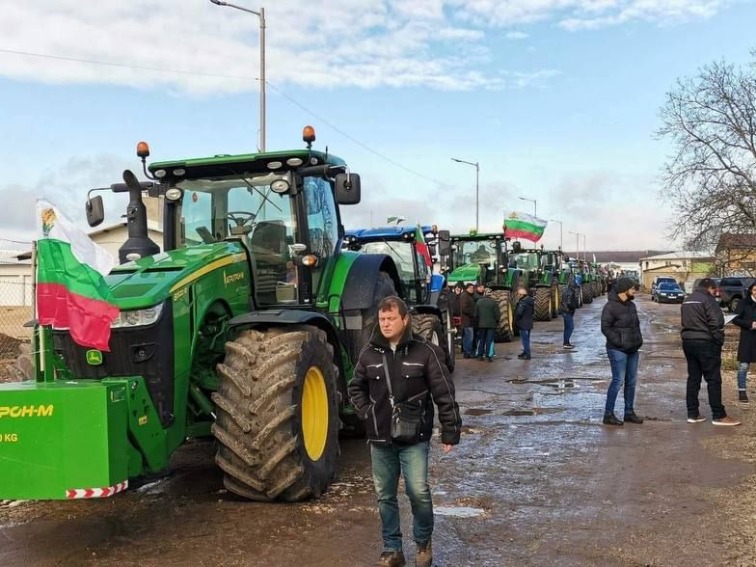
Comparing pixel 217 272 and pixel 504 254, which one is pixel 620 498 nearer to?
pixel 217 272

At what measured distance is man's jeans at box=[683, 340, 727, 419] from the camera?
8.45m

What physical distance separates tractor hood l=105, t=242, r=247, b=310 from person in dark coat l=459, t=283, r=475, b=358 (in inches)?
386

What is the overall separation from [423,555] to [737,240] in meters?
19.3

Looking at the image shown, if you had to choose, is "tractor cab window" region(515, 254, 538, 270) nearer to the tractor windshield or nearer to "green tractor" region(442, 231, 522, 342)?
"green tractor" region(442, 231, 522, 342)

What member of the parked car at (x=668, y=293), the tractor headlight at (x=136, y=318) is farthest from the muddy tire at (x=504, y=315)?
the parked car at (x=668, y=293)

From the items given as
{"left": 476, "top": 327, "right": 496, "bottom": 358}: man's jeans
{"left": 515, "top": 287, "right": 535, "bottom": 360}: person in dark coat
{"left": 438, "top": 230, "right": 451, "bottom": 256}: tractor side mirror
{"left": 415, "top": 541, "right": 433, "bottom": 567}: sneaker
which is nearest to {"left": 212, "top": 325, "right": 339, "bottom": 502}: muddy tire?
{"left": 415, "top": 541, "right": 433, "bottom": 567}: sneaker

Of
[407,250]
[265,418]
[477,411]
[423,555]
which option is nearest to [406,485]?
[423,555]

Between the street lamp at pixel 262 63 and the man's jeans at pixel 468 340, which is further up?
the street lamp at pixel 262 63

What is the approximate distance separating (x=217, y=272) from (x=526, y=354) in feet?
34.3

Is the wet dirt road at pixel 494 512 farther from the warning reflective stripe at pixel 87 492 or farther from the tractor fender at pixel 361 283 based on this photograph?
the tractor fender at pixel 361 283

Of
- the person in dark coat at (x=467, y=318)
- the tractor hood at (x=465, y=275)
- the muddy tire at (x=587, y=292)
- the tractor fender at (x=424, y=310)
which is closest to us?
the tractor fender at (x=424, y=310)

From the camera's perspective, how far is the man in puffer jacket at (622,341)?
845 cm

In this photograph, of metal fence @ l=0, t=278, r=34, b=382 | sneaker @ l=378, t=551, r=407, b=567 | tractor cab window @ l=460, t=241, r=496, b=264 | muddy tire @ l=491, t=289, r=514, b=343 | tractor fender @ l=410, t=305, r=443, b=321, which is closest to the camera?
sneaker @ l=378, t=551, r=407, b=567

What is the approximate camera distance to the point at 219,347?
5855mm
